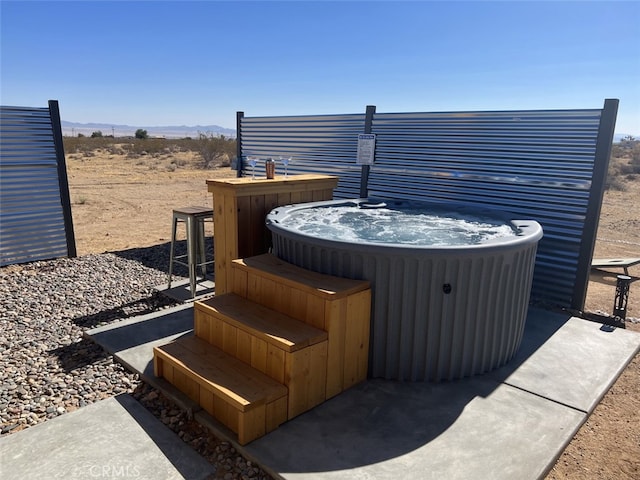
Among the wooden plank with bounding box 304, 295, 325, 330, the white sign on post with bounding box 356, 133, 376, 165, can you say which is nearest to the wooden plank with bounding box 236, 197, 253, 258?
the wooden plank with bounding box 304, 295, 325, 330

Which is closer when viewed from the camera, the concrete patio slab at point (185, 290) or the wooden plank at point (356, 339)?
the wooden plank at point (356, 339)

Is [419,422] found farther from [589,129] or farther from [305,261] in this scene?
[589,129]

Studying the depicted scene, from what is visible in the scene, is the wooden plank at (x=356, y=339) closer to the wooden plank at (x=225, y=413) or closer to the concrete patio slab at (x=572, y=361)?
the wooden plank at (x=225, y=413)

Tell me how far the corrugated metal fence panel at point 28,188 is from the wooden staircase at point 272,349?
148 inches

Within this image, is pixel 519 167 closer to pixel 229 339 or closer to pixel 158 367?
pixel 229 339

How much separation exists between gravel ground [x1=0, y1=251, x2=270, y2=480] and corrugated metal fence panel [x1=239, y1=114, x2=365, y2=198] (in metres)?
2.68

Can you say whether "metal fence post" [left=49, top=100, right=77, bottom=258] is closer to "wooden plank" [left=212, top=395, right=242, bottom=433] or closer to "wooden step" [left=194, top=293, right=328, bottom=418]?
"wooden step" [left=194, top=293, right=328, bottom=418]

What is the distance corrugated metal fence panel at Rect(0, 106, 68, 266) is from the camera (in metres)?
5.37

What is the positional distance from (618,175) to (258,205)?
69.7 ft

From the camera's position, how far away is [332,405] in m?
2.75

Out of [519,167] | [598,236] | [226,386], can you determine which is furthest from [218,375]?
[598,236]

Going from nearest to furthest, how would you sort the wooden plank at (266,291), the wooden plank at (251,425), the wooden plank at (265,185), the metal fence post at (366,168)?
the wooden plank at (251,425)
the wooden plank at (266,291)
the wooden plank at (265,185)
the metal fence post at (366,168)

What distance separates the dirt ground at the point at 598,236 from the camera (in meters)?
2.48

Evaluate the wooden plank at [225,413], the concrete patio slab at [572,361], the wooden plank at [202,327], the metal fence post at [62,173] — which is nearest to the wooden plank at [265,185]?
the wooden plank at [202,327]
